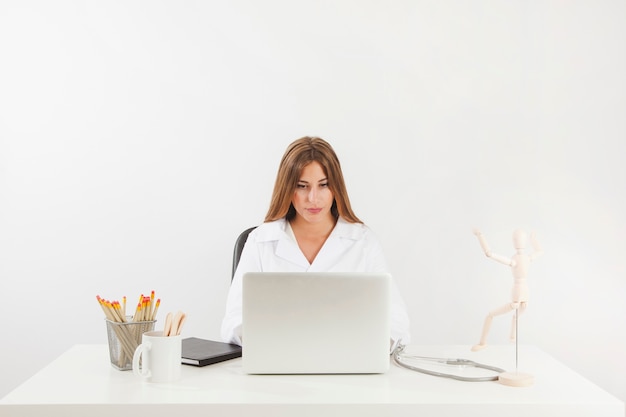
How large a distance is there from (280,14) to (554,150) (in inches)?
64.4

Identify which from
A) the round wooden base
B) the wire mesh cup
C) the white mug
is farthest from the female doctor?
the round wooden base

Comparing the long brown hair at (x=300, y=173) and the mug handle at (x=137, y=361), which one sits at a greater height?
the long brown hair at (x=300, y=173)

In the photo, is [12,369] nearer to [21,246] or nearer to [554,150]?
[21,246]

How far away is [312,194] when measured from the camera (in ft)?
8.27

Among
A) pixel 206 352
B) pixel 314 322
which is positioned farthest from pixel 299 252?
pixel 314 322

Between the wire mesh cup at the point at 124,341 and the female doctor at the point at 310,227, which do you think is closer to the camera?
the wire mesh cup at the point at 124,341

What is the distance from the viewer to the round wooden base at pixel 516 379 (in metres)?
1.61

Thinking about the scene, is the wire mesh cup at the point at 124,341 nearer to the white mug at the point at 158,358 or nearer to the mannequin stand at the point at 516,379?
the white mug at the point at 158,358

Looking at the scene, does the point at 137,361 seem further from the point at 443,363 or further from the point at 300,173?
the point at 300,173

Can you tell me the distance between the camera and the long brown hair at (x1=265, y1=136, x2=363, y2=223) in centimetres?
253

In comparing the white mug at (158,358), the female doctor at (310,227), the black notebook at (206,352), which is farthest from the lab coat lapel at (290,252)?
the white mug at (158,358)

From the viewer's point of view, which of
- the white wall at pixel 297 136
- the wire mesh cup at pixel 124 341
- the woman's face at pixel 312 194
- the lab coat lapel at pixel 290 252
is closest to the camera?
the wire mesh cup at pixel 124 341

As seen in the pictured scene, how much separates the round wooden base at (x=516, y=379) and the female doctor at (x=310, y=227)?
1077 millimetres

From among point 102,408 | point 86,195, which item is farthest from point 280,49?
point 102,408
